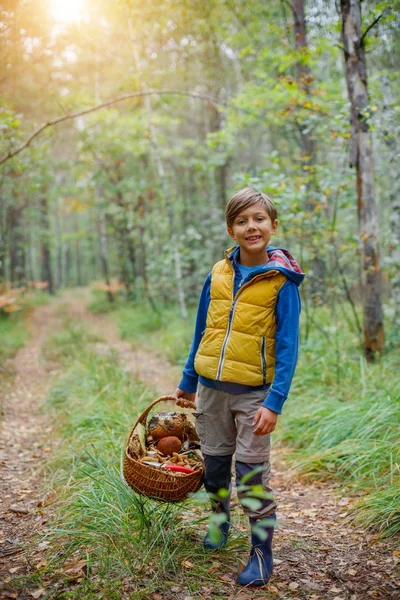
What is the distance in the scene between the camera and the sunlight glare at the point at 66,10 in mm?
6117

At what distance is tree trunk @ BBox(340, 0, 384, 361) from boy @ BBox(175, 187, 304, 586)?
3240 millimetres

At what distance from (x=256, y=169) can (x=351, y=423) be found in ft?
29.8

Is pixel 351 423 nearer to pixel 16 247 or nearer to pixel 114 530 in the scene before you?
pixel 114 530

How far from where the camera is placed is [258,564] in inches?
102

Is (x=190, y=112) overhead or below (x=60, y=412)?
overhead

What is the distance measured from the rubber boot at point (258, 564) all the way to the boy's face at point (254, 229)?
154cm

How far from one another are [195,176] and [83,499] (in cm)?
1541

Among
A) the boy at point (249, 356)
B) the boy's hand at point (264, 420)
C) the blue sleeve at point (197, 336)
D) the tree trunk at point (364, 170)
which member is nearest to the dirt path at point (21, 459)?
the boy at point (249, 356)

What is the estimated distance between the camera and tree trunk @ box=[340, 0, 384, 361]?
17.7ft

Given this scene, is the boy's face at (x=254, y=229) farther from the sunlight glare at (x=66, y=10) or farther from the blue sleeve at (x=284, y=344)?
the sunlight glare at (x=66, y=10)

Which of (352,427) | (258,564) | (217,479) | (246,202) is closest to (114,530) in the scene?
(217,479)

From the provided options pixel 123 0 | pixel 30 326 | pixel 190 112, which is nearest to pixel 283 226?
pixel 123 0

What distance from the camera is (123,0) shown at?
30.7 ft

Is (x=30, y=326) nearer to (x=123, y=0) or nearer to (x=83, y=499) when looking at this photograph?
(x=123, y=0)
